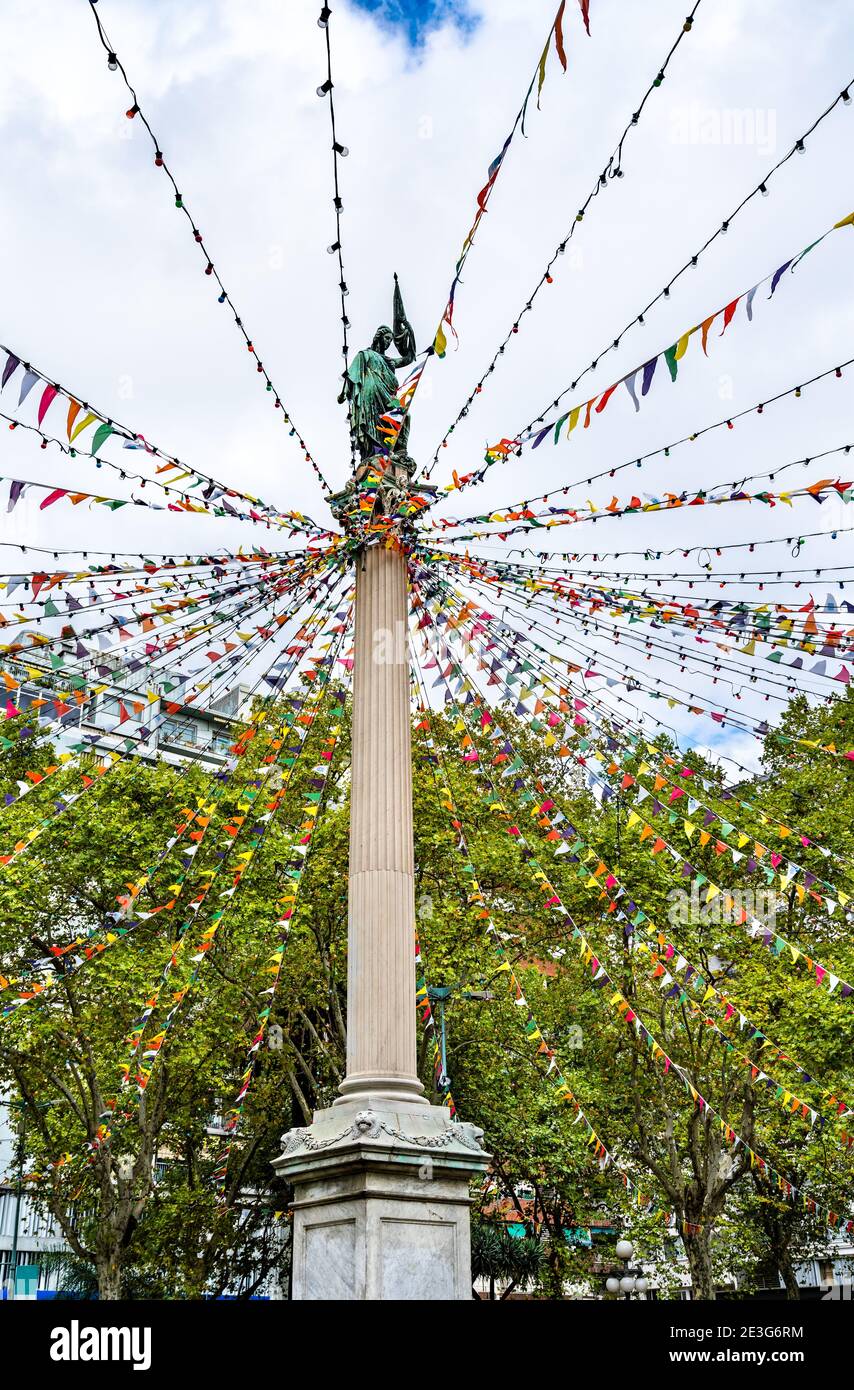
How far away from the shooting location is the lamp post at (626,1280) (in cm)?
2022

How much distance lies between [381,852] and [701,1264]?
14260mm

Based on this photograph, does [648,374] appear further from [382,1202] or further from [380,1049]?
[382,1202]

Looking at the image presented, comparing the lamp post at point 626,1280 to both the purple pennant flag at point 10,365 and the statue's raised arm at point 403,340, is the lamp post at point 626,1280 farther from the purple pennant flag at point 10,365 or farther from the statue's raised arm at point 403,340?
the purple pennant flag at point 10,365

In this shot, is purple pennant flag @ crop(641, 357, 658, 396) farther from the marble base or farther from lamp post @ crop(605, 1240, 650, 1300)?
lamp post @ crop(605, 1240, 650, 1300)

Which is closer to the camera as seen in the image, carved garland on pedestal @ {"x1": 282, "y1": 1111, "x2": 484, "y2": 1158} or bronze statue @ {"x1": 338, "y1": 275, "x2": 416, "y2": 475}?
carved garland on pedestal @ {"x1": 282, "y1": 1111, "x2": 484, "y2": 1158}

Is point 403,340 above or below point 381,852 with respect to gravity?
above

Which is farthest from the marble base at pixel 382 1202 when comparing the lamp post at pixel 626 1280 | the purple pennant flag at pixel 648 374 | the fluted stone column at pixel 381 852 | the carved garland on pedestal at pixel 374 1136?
the lamp post at pixel 626 1280

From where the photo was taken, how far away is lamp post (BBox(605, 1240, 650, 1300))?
20.2 m

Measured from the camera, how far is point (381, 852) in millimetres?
8578

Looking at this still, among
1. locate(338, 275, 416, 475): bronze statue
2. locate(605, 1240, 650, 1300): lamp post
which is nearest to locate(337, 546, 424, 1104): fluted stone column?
locate(338, 275, 416, 475): bronze statue

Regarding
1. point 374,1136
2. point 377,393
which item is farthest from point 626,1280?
point 377,393

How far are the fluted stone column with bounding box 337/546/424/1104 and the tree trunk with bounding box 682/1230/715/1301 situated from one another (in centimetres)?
1348
